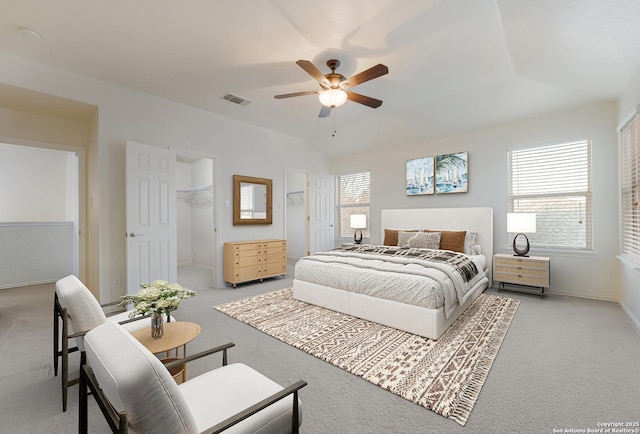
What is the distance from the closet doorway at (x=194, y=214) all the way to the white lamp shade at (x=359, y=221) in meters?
3.38

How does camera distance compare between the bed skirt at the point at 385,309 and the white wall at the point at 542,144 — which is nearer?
the bed skirt at the point at 385,309

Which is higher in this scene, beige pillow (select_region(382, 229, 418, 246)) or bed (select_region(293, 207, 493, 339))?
beige pillow (select_region(382, 229, 418, 246))

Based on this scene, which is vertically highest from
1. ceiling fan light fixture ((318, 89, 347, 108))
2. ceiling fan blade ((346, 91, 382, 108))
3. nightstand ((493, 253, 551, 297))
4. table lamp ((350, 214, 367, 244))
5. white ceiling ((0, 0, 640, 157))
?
white ceiling ((0, 0, 640, 157))

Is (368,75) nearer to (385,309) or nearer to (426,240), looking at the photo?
(385,309)

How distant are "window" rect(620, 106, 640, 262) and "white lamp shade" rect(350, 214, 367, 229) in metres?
3.91

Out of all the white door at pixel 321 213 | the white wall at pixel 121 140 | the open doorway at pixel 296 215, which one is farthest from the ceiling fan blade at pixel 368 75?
the open doorway at pixel 296 215

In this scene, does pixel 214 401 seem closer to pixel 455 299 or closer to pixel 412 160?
pixel 455 299

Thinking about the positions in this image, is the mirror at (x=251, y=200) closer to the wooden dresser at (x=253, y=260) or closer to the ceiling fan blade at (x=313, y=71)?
the wooden dresser at (x=253, y=260)

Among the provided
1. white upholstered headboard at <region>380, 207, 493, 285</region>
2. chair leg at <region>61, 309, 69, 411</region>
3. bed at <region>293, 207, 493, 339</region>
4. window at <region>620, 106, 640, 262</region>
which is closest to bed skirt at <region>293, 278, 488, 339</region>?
bed at <region>293, 207, 493, 339</region>

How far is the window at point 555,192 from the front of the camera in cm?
425

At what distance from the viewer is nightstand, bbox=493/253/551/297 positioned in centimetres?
415

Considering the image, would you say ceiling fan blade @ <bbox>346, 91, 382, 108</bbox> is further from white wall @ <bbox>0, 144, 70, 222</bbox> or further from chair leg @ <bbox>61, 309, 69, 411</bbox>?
white wall @ <bbox>0, 144, 70, 222</bbox>

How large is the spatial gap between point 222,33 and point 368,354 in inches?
133

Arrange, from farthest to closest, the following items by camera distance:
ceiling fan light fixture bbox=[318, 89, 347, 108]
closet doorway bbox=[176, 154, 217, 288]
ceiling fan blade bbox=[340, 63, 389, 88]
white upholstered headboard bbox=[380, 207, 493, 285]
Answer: closet doorway bbox=[176, 154, 217, 288], white upholstered headboard bbox=[380, 207, 493, 285], ceiling fan light fixture bbox=[318, 89, 347, 108], ceiling fan blade bbox=[340, 63, 389, 88]
